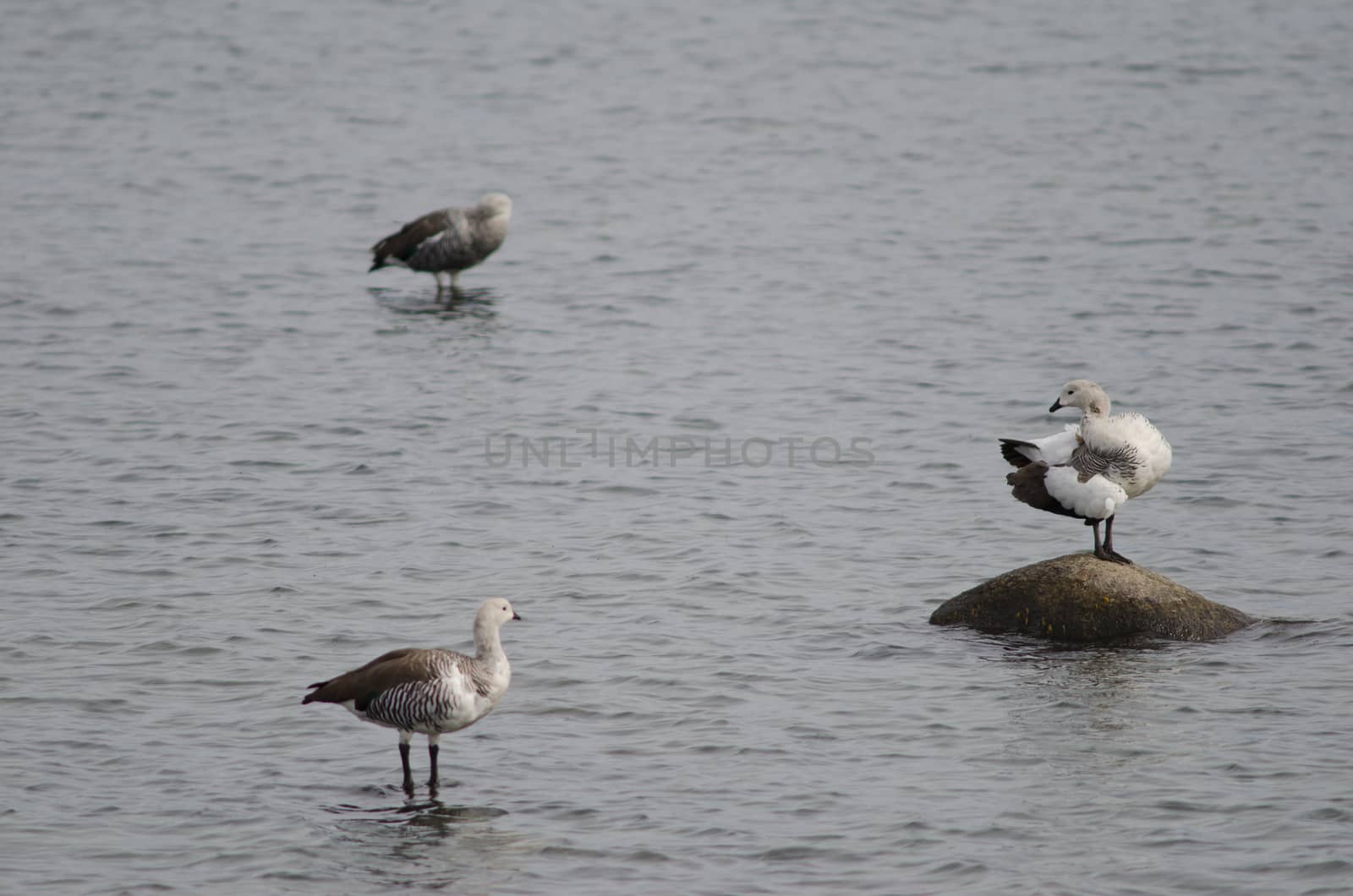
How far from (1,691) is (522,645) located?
3899mm

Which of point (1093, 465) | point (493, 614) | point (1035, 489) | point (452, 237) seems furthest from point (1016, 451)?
point (452, 237)

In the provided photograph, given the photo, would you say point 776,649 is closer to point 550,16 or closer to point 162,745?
point 162,745

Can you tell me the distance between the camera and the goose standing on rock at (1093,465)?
503 inches

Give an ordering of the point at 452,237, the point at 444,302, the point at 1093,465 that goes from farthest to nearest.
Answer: the point at 444,302 < the point at 452,237 < the point at 1093,465

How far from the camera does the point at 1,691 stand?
481 inches

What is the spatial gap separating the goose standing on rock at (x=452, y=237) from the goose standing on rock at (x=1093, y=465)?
13.5 meters

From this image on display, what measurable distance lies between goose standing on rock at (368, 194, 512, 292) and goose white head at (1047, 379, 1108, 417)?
1354 cm

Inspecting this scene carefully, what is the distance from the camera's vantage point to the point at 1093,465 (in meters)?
12.9

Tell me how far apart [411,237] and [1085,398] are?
14.4m

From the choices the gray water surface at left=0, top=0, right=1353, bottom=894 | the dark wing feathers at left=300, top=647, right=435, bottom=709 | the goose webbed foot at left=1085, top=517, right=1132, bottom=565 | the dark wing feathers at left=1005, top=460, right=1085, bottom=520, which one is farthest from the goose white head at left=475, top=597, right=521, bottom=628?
the goose webbed foot at left=1085, top=517, right=1132, bottom=565

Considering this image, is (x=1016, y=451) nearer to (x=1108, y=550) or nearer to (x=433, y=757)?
(x=1108, y=550)

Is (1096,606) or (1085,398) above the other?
(1085,398)

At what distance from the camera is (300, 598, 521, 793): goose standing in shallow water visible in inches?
410

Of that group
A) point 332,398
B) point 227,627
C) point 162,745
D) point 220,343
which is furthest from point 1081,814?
point 220,343
